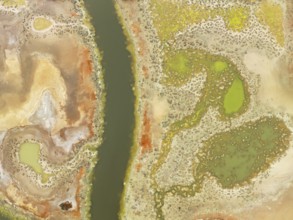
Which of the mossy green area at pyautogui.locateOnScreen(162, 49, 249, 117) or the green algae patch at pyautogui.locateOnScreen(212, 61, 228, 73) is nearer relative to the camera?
the mossy green area at pyautogui.locateOnScreen(162, 49, 249, 117)

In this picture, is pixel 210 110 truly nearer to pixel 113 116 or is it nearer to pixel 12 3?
pixel 113 116

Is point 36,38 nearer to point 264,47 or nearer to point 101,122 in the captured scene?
point 101,122

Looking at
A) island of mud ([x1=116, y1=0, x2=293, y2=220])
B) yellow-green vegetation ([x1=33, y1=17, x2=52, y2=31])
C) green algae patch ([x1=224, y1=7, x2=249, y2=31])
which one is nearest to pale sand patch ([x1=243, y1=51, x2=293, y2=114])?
island of mud ([x1=116, y1=0, x2=293, y2=220])

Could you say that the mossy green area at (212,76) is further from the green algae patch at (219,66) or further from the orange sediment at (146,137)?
the orange sediment at (146,137)

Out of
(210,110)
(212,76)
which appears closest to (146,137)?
(210,110)

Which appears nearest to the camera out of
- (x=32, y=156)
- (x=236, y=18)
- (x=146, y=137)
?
(x=146, y=137)

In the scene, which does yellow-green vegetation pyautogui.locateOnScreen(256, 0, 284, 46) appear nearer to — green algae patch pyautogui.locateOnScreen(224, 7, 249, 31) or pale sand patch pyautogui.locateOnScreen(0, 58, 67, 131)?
green algae patch pyautogui.locateOnScreen(224, 7, 249, 31)
